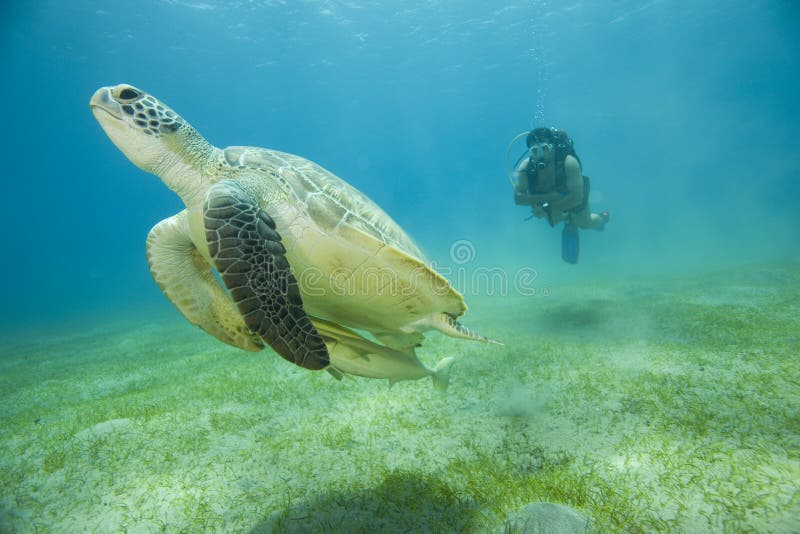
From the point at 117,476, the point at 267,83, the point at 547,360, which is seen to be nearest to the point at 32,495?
the point at 117,476

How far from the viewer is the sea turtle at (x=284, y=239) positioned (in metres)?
2.45

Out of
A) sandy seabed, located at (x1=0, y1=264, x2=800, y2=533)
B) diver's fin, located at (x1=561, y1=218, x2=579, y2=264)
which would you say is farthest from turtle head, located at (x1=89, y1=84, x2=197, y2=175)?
diver's fin, located at (x1=561, y1=218, x2=579, y2=264)

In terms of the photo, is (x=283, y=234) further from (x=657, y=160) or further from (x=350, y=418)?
(x=657, y=160)

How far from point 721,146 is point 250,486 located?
277ft

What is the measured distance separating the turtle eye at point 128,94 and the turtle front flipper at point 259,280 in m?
1.31

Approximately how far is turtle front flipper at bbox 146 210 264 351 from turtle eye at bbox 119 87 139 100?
89 cm

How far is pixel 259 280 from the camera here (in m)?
1.87

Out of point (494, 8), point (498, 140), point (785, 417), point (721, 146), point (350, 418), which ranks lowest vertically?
point (350, 418)

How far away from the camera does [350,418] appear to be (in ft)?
11.2

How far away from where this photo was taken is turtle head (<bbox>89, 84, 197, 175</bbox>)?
8.21ft

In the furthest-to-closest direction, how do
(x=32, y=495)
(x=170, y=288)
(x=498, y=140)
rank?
(x=498, y=140) → (x=170, y=288) → (x=32, y=495)

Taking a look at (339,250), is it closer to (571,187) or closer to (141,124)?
(141,124)

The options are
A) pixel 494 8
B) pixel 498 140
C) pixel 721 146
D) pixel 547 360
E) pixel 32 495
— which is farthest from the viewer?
pixel 498 140

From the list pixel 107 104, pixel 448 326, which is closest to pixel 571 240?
pixel 448 326
